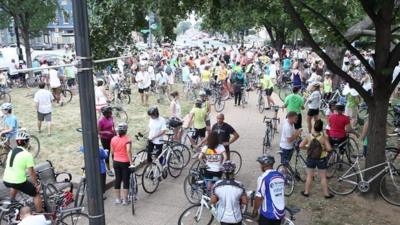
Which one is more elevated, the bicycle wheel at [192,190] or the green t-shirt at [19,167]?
the green t-shirt at [19,167]

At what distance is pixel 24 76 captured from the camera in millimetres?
25453

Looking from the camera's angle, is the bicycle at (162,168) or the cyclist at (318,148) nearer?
the cyclist at (318,148)

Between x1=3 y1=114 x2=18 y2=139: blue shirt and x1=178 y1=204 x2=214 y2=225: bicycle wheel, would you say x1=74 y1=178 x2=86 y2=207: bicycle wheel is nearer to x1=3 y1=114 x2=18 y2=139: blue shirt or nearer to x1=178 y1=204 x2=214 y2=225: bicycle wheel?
x1=178 y1=204 x2=214 y2=225: bicycle wheel

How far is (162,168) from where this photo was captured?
32.3 ft

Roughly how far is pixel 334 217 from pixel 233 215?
276 centimetres

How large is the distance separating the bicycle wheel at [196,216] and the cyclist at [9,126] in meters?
5.94

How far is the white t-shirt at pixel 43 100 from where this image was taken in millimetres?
13383

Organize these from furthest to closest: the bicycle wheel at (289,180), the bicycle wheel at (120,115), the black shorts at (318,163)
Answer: the bicycle wheel at (120,115)
the bicycle wheel at (289,180)
the black shorts at (318,163)

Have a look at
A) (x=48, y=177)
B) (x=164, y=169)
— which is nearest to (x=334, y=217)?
(x=164, y=169)

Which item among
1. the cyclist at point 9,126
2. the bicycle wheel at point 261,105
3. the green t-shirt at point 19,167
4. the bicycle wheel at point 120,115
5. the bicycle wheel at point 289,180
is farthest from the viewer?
the bicycle wheel at point 261,105

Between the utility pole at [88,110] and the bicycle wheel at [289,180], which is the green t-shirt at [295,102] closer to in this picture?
the bicycle wheel at [289,180]

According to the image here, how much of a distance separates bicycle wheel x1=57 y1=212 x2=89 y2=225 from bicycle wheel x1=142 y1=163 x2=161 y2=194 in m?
2.26

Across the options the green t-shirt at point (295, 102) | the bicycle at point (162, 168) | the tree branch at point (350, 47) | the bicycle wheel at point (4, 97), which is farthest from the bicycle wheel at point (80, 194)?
the bicycle wheel at point (4, 97)

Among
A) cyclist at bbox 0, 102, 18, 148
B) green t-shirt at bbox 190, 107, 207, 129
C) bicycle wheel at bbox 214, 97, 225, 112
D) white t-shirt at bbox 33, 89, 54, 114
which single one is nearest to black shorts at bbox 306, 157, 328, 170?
green t-shirt at bbox 190, 107, 207, 129
